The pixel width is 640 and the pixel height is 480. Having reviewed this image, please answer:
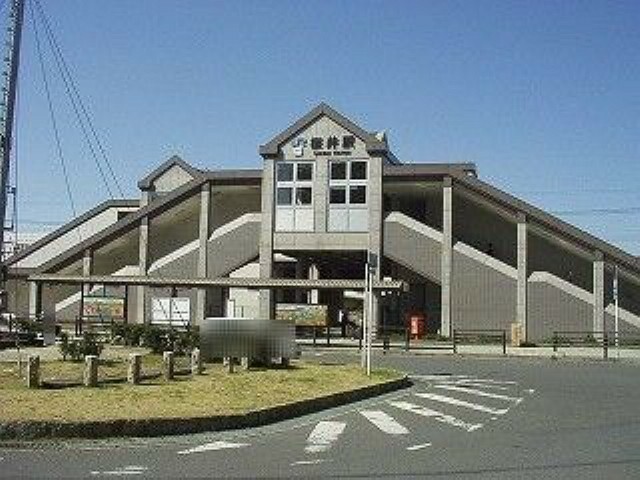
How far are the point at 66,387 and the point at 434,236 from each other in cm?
3394

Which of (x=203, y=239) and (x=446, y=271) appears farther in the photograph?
(x=203, y=239)

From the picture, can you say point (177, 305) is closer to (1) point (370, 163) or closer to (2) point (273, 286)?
(2) point (273, 286)

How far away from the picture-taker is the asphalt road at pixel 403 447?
28.3ft

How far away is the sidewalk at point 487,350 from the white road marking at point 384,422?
824 inches

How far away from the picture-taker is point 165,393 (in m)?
13.9

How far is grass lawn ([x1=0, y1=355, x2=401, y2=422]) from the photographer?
1138 centimetres

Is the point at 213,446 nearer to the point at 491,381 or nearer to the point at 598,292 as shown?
the point at 491,381

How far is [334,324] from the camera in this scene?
5112cm

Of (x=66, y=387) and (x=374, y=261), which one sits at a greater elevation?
(x=374, y=261)

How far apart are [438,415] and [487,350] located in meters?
24.0

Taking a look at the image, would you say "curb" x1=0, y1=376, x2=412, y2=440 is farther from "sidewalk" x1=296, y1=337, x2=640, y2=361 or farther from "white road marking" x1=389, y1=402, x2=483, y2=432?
"sidewalk" x1=296, y1=337, x2=640, y2=361

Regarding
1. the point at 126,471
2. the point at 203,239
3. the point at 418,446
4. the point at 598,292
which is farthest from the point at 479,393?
the point at 203,239

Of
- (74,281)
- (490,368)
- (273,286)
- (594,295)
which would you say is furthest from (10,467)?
(594,295)

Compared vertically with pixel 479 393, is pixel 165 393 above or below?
above
